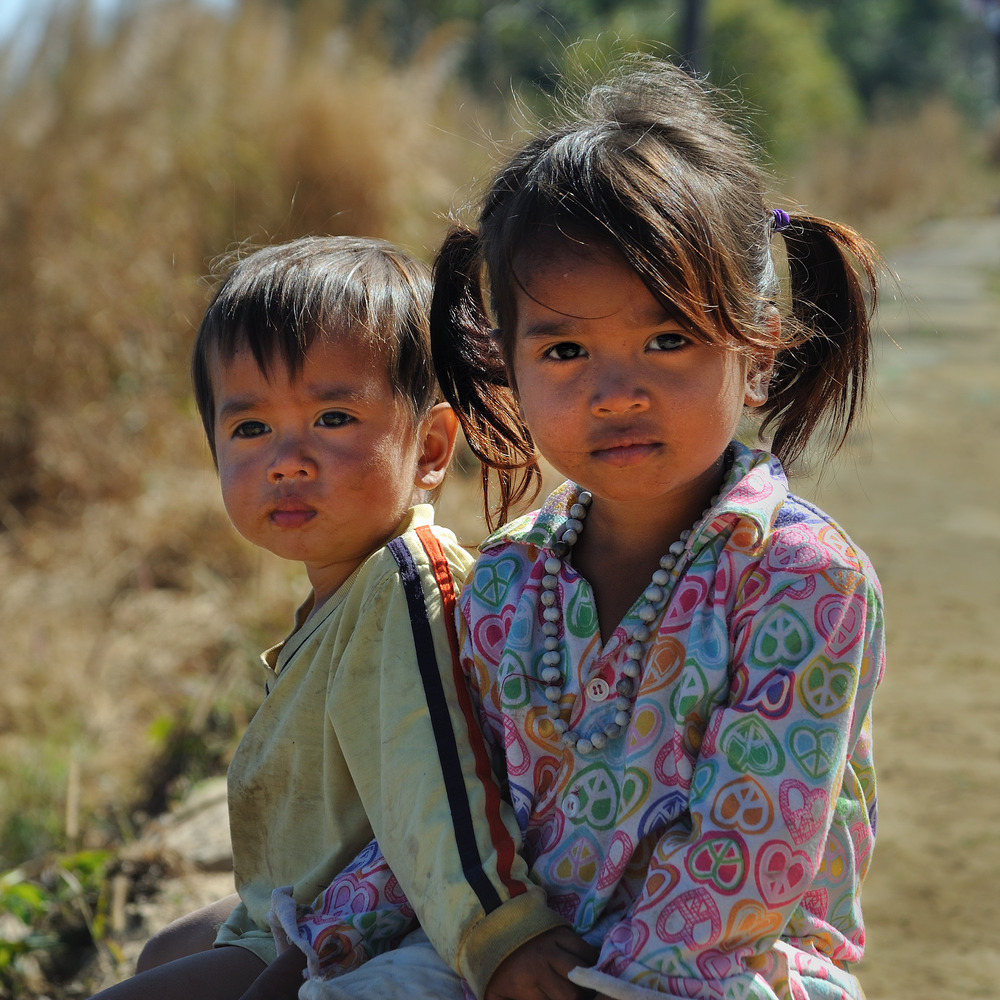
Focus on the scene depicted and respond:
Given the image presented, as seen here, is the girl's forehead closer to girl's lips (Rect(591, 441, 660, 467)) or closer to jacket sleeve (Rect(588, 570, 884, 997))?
girl's lips (Rect(591, 441, 660, 467))

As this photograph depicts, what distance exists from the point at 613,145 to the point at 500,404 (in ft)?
1.64

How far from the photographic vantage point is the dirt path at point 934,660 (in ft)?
7.55

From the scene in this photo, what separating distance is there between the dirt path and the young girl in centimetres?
50

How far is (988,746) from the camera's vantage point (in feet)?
9.77

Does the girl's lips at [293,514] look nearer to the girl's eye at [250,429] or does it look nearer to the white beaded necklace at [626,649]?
the girl's eye at [250,429]

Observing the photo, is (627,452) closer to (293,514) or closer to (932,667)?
(293,514)

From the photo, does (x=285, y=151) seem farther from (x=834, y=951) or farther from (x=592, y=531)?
(x=834, y=951)

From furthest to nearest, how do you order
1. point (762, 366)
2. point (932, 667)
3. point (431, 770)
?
point (932, 667)
point (762, 366)
point (431, 770)

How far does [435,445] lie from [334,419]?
21 cm

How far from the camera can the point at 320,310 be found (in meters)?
1.75

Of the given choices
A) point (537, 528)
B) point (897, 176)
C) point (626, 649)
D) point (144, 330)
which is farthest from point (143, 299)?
point (897, 176)

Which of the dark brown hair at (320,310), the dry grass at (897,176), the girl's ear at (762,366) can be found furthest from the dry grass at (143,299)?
the dry grass at (897,176)

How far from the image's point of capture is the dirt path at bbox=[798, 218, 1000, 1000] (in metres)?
2.30

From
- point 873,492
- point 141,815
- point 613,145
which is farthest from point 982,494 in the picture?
point 613,145
